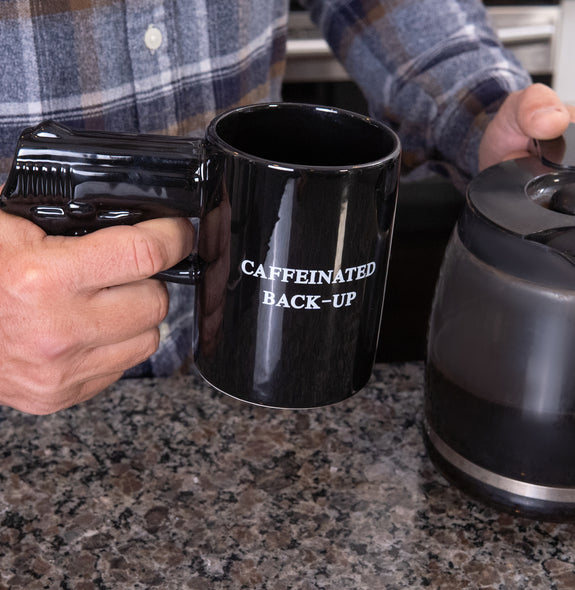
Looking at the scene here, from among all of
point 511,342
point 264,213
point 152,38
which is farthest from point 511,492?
point 152,38

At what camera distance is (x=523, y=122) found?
758mm

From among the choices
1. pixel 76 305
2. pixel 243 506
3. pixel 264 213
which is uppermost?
pixel 264 213

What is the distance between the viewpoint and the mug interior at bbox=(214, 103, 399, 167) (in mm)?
551

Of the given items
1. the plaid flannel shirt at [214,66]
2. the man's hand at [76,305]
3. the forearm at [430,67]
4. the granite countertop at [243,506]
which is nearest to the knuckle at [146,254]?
the man's hand at [76,305]

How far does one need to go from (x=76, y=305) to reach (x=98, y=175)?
0.12 metres

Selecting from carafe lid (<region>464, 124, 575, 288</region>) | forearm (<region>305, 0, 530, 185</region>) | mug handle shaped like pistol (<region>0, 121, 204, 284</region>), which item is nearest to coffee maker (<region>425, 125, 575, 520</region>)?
carafe lid (<region>464, 124, 575, 288</region>)

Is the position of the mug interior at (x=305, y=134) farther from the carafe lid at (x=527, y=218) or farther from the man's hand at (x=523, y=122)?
the man's hand at (x=523, y=122)

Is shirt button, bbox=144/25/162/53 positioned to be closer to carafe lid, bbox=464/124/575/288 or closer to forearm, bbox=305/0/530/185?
forearm, bbox=305/0/530/185

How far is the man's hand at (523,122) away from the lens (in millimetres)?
719

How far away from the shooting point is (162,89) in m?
0.89

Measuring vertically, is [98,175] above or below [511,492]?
above

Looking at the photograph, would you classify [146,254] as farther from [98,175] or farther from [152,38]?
[152,38]

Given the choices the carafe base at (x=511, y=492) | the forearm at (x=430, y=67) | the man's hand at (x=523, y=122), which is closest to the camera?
the carafe base at (x=511, y=492)

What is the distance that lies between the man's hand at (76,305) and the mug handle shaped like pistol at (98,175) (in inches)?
0.8
